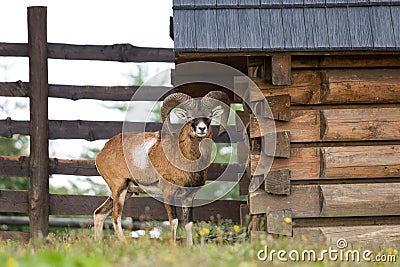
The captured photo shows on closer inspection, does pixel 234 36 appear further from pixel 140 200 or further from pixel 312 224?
pixel 140 200

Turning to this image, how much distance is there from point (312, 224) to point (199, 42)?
7.41 feet

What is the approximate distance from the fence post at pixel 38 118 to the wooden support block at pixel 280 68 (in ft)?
13.0

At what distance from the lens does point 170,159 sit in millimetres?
9969

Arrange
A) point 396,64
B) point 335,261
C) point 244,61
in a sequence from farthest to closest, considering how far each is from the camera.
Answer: point 244,61 < point 396,64 < point 335,261

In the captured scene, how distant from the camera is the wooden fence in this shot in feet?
38.5

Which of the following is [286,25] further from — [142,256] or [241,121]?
[142,256]

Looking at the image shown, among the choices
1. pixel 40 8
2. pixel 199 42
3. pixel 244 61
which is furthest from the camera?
pixel 40 8

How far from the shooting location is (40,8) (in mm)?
11641

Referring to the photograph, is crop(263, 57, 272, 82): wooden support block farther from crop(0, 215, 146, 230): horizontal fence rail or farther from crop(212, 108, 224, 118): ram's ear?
crop(0, 215, 146, 230): horizontal fence rail

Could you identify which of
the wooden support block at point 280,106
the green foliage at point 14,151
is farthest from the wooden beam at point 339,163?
the green foliage at point 14,151

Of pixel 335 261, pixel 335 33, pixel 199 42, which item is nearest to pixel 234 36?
pixel 199 42

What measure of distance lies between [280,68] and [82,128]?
12.6 feet

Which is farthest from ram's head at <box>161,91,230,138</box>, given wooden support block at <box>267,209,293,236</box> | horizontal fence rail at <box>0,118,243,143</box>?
horizontal fence rail at <box>0,118,243,143</box>

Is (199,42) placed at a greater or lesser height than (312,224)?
greater
